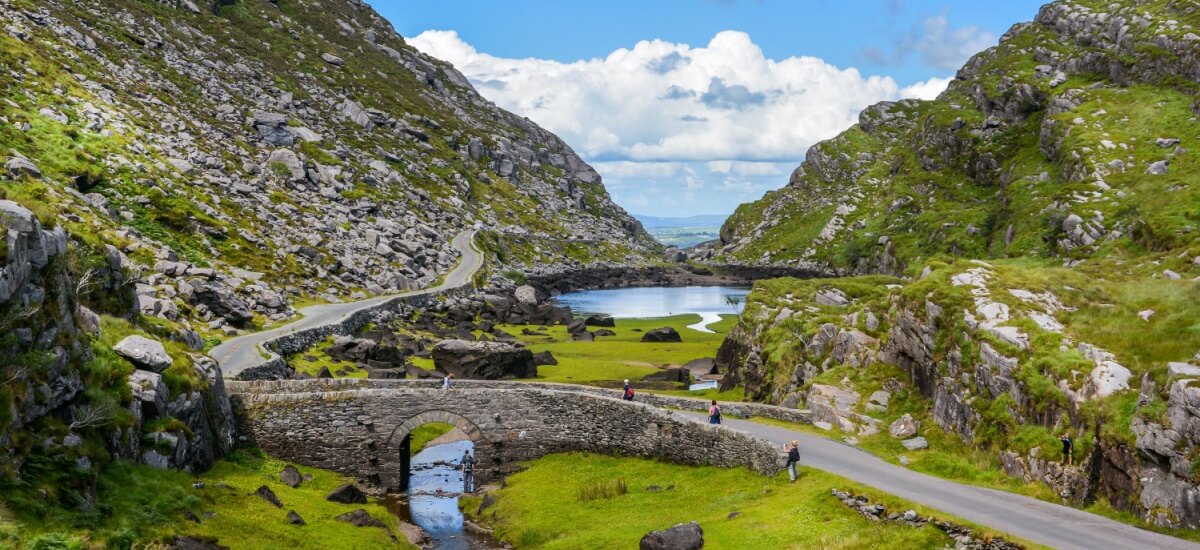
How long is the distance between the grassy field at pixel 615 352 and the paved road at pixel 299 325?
2111cm

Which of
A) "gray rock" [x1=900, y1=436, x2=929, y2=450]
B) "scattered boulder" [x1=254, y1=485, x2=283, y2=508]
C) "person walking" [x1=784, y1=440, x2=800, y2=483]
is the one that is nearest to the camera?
"person walking" [x1=784, y1=440, x2=800, y2=483]

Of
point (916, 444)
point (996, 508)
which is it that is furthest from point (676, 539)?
point (916, 444)

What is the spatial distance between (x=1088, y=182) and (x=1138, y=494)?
4111 inches

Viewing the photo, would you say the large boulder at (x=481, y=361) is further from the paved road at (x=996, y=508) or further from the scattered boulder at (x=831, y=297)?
the paved road at (x=996, y=508)

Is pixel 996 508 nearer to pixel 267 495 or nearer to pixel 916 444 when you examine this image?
pixel 916 444

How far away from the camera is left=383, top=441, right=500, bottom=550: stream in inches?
1656

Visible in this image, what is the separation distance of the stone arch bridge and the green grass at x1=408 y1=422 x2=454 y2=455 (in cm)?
1090

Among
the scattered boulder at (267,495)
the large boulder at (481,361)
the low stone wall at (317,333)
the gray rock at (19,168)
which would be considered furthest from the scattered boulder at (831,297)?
the gray rock at (19,168)

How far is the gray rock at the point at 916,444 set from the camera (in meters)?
39.1

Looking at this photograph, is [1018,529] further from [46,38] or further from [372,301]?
[46,38]

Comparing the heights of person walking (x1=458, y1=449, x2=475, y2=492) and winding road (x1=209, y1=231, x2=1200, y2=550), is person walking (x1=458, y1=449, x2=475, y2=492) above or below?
below

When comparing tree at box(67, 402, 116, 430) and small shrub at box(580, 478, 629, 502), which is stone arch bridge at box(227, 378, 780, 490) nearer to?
small shrub at box(580, 478, 629, 502)

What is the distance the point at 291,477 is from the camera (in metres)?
44.1

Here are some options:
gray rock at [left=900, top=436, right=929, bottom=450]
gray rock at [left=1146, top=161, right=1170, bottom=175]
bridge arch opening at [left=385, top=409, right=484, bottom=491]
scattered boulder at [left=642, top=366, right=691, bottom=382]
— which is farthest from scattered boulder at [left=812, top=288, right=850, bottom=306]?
gray rock at [left=1146, top=161, right=1170, bottom=175]
